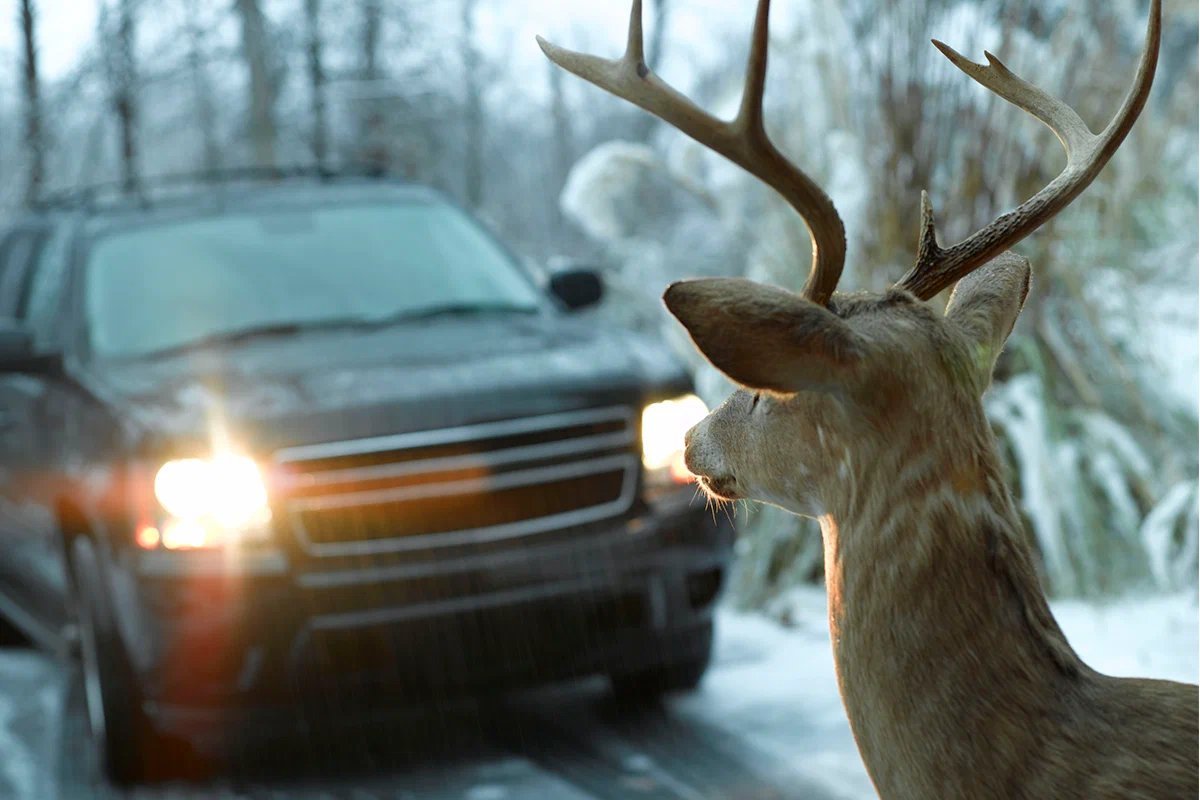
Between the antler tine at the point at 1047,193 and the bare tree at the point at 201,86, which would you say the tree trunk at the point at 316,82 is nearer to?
the bare tree at the point at 201,86

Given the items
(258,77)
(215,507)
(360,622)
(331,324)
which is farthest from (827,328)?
(258,77)

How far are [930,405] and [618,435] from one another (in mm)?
2900

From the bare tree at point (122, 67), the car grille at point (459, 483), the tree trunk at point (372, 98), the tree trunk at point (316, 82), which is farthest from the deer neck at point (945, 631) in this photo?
the tree trunk at point (316, 82)

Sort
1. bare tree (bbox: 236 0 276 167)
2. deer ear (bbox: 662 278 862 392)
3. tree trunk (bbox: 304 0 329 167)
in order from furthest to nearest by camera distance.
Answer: tree trunk (bbox: 304 0 329 167), bare tree (bbox: 236 0 276 167), deer ear (bbox: 662 278 862 392)

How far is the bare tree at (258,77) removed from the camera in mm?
10344

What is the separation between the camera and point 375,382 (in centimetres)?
429

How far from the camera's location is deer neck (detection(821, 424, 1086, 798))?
59.9 inches

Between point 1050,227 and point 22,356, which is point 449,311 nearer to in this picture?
point 22,356

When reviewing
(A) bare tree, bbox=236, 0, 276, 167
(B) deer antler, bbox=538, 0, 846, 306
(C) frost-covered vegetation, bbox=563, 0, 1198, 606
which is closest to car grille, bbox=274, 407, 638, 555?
(C) frost-covered vegetation, bbox=563, 0, 1198, 606

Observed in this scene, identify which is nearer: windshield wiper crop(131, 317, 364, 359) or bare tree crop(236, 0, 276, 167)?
windshield wiper crop(131, 317, 364, 359)

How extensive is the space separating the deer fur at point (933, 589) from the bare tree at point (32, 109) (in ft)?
33.4

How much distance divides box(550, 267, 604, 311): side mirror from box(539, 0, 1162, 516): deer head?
392cm

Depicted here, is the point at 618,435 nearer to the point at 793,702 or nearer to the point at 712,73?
the point at 793,702

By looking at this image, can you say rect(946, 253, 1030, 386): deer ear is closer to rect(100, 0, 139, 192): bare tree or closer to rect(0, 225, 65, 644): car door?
rect(0, 225, 65, 644): car door
